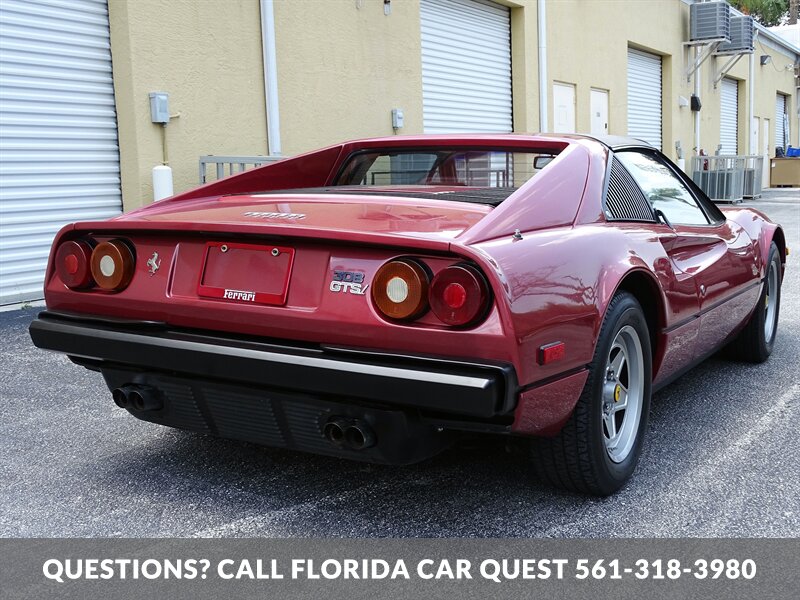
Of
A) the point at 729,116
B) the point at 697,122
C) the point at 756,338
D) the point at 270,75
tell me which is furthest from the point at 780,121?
the point at 756,338

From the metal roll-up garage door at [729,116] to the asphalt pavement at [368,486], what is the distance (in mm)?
21464

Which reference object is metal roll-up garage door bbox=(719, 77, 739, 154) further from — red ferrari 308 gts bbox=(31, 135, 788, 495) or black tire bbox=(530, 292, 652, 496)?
black tire bbox=(530, 292, 652, 496)

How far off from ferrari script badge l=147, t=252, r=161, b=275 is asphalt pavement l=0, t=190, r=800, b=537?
77 cm

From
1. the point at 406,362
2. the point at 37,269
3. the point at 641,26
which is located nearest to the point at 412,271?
the point at 406,362

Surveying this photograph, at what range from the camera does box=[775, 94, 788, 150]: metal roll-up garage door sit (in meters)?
29.2

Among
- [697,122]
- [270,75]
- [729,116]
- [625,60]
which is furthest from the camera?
[729,116]

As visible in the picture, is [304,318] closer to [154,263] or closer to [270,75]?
[154,263]

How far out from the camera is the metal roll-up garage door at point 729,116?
2384 centimetres

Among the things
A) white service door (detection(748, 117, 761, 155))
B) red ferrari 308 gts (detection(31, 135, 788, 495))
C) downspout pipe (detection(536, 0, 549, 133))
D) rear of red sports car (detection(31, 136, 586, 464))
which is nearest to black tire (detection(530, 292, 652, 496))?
red ferrari 308 gts (detection(31, 135, 788, 495))

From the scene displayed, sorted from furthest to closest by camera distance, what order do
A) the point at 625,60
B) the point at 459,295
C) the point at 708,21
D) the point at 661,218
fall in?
1. the point at 708,21
2. the point at 625,60
3. the point at 661,218
4. the point at 459,295

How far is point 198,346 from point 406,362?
0.68 m

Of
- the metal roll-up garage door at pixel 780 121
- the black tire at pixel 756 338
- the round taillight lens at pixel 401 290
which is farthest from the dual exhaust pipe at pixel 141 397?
the metal roll-up garage door at pixel 780 121

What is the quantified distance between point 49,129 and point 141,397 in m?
5.12

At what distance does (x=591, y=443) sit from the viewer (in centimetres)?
277
